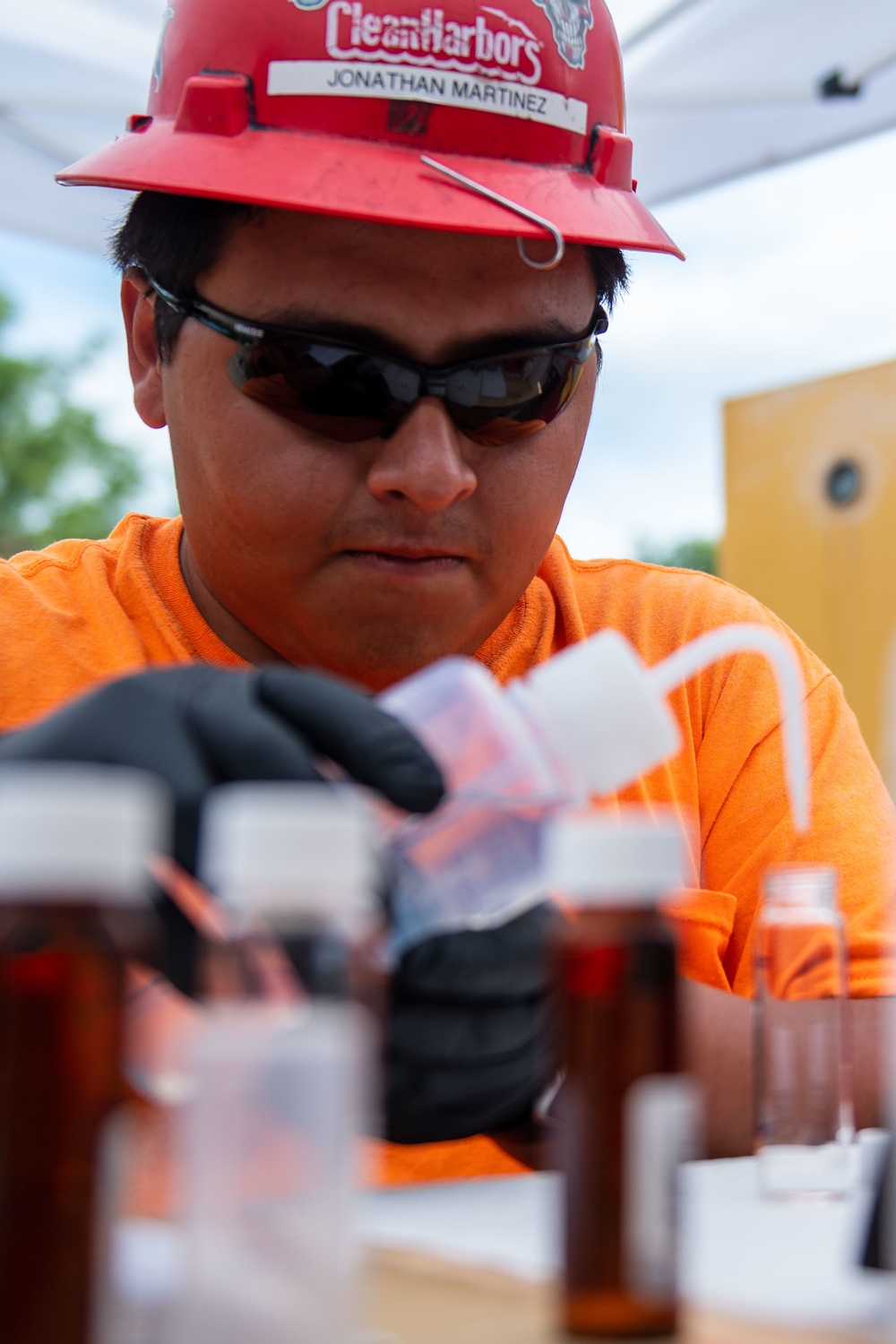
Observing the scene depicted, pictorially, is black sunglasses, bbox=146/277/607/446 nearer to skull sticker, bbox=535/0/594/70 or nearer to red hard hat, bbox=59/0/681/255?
red hard hat, bbox=59/0/681/255

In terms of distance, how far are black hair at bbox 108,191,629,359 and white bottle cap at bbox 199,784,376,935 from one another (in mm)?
1242

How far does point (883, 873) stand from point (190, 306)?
104cm

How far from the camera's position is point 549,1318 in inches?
24.0

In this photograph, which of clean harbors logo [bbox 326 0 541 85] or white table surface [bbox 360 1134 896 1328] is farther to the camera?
clean harbors logo [bbox 326 0 541 85]

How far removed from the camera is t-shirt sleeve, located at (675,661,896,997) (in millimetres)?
1642

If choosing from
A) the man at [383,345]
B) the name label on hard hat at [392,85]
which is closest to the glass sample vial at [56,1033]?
the man at [383,345]

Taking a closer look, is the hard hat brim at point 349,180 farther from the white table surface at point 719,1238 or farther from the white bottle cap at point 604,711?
the white table surface at point 719,1238

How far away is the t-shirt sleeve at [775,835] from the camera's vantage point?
1642mm

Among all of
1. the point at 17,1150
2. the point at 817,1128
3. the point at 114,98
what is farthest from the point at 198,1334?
the point at 114,98

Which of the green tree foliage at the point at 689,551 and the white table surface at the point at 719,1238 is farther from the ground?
the green tree foliage at the point at 689,551

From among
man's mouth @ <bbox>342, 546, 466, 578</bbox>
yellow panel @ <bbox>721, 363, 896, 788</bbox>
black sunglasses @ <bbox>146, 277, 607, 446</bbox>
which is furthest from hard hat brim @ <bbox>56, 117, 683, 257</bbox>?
yellow panel @ <bbox>721, 363, 896, 788</bbox>

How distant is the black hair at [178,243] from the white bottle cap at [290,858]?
48.9 inches

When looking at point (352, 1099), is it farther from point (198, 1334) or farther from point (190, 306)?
point (190, 306)

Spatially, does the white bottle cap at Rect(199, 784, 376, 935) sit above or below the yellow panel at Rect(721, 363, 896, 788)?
below
